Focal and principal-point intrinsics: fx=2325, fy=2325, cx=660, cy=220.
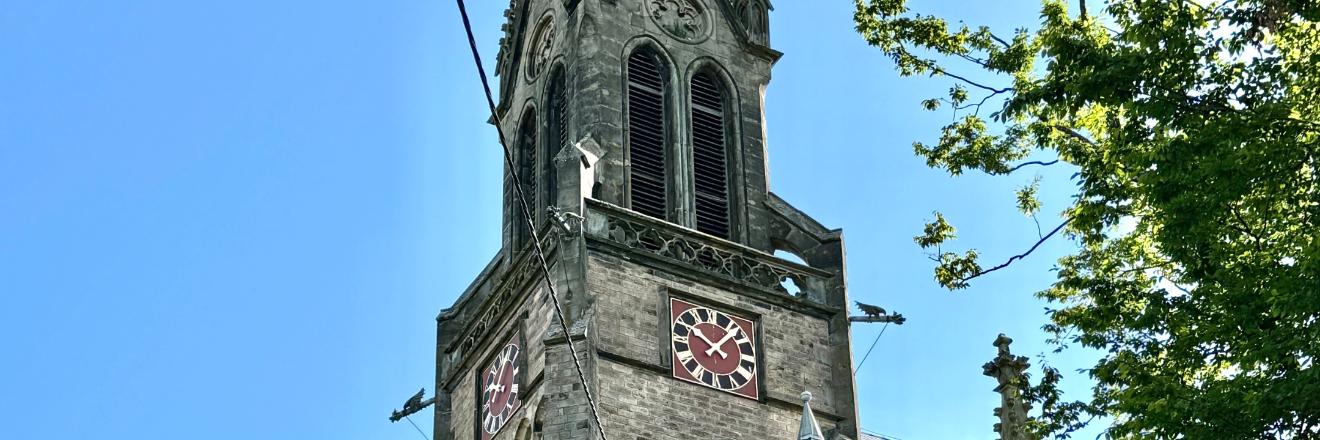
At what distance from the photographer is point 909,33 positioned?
2923 centimetres

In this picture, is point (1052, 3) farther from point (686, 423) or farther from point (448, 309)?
point (448, 309)

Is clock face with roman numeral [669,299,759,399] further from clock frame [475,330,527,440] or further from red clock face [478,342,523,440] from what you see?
red clock face [478,342,523,440]

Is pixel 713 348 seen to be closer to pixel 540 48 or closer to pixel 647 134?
pixel 647 134

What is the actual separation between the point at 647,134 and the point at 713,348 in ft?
16.1

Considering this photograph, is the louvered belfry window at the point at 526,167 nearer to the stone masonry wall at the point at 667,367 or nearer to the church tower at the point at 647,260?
the church tower at the point at 647,260

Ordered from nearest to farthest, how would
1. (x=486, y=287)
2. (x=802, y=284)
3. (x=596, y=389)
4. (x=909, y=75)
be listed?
(x=909, y=75), (x=596, y=389), (x=802, y=284), (x=486, y=287)

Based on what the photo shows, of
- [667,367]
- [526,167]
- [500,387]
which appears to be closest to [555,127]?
[526,167]

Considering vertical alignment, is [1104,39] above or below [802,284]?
below

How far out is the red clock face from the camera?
119 ft

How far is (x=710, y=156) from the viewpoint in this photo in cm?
3997

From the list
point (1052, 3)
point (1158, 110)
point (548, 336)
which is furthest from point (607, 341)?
point (1158, 110)

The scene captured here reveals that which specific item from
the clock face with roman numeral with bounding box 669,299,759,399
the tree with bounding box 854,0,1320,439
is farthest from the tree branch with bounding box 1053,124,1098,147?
the clock face with roman numeral with bounding box 669,299,759,399

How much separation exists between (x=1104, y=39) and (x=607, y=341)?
37.2ft

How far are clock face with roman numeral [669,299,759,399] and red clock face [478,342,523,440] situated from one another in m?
2.60
